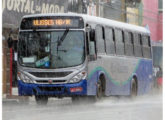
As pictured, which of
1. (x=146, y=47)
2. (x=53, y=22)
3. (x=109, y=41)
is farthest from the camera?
(x=146, y=47)

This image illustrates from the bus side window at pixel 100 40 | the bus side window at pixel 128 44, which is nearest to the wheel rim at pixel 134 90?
the bus side window at pixel 128 44

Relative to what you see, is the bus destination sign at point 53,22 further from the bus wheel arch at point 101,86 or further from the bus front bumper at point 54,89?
the bus wheel arch at point 101,86

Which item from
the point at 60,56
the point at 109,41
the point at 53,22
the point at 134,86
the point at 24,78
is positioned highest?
the point at 53,22

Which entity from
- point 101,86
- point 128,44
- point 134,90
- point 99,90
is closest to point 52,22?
Answer: point 99,90

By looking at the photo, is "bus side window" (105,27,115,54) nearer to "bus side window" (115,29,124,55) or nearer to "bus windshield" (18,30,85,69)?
"bus side window" (115,29,124,55)

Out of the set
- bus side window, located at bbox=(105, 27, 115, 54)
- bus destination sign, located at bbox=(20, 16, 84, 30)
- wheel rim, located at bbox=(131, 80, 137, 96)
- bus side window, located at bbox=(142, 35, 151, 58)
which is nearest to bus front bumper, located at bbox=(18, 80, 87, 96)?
bus destination sign, located at bbox=(20, 16, 84, 30)

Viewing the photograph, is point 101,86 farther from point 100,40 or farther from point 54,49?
point 54,49

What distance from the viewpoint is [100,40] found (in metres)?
24.5

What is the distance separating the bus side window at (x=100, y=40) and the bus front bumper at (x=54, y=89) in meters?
2.01

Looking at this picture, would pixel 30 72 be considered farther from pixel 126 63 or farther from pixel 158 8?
pixel 158 8

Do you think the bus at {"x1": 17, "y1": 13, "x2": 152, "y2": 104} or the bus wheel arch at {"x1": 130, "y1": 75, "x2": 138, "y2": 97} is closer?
the bus at {"x1": 17, "y1": 13, "x2": 152, "y2": 104}

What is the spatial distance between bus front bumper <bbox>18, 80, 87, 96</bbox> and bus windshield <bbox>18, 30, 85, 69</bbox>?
0.55 meters

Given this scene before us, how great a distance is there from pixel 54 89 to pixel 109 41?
4118 mm

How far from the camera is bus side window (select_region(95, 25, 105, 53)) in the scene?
24.2 meters
